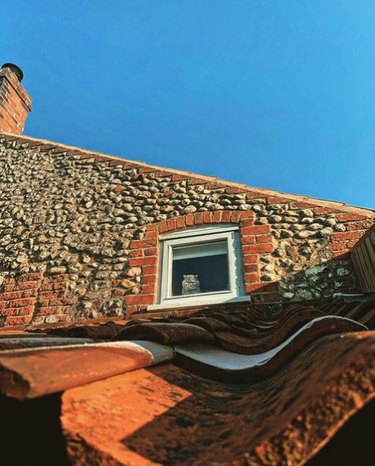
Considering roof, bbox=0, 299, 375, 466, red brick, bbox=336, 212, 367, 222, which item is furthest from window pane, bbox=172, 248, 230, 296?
roof, bbox=0, 299, 375, 466

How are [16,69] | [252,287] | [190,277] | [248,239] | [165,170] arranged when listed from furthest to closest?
[16,69] < [165,170] < [190,277] < [248,239] < [252,287]

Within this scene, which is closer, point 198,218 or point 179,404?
point 179,404

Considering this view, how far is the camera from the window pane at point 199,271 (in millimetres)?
4723

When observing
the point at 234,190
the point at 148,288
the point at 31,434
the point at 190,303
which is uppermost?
the point at 234,190

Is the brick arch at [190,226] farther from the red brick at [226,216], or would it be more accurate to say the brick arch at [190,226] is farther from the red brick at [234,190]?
the red brick at [234,190]

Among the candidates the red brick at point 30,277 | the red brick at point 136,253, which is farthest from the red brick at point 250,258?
the red brick at point 30,277

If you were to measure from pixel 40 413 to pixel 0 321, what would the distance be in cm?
469

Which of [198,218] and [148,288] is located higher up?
[198,218]

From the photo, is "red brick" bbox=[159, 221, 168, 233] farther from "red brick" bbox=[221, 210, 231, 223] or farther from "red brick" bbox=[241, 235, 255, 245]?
"red brick" bbox=[241, 235, 255, 245]

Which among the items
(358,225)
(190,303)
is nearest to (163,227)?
(190,303)

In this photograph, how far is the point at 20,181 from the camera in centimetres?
634

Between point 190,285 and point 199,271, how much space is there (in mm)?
275

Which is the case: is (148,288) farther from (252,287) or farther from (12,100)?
(12,100)

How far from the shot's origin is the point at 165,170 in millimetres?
5699
